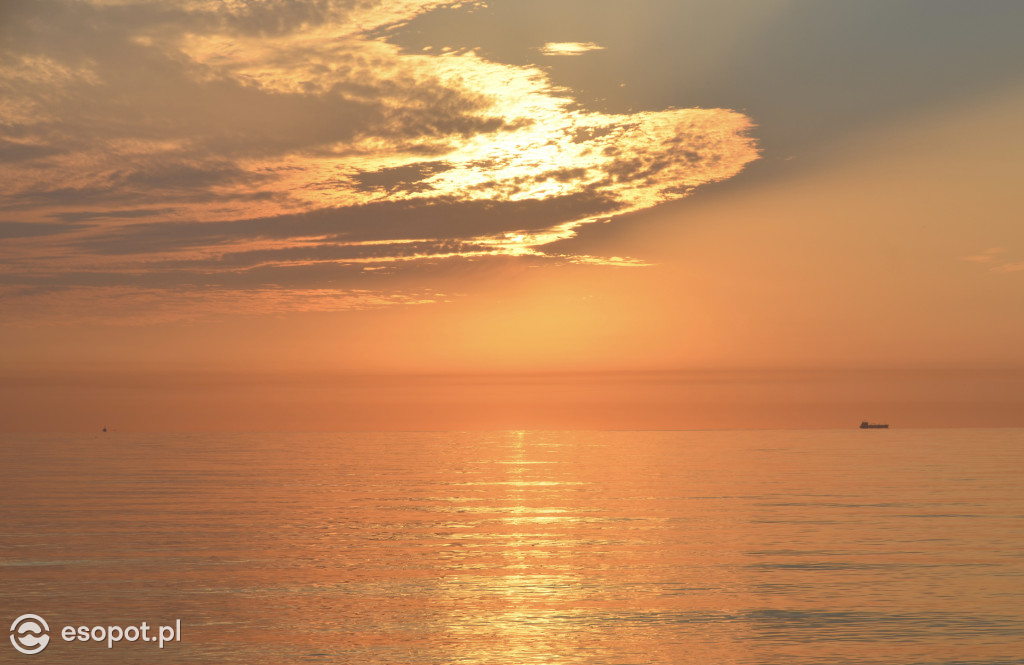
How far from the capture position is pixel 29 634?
91.7ft

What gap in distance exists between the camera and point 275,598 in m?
32.9

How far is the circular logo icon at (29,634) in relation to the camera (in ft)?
87.3

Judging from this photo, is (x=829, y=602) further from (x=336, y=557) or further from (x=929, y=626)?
(x=336, y=557)

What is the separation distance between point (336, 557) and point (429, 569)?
5.62 m

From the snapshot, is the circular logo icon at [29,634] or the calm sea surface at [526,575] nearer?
the circular logo icon at [29,634]

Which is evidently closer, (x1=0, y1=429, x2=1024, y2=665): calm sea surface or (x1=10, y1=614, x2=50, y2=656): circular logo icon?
(x1=10, y1=614, x2=50, y2=656): circular logo icon

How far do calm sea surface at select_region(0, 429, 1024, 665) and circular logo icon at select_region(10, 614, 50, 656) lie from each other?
361 millimetres

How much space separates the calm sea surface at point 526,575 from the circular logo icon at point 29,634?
0.36 metres

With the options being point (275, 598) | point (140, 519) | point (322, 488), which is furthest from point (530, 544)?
point (322, 488)

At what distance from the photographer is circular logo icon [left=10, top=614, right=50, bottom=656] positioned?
26.6 m

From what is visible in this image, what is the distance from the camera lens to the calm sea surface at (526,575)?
2697 centimetres

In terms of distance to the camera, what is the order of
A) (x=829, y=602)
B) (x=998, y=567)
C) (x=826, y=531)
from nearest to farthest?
1. (x=829, y=602)
2. (x=998, y=567)
3. (x=826, y=531)

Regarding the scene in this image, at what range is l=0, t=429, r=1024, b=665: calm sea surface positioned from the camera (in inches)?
1062

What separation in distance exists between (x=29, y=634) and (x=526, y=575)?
17.9 meters
